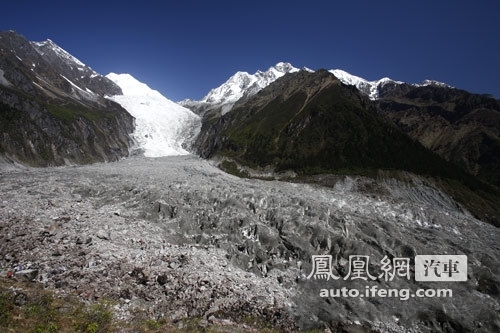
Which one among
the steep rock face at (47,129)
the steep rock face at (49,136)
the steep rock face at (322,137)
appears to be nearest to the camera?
the steep rock face at (49,136)

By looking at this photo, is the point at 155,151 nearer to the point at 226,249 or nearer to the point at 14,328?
the point at 226,249

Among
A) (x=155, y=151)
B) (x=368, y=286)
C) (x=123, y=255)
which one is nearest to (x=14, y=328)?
(x=123, y=255)

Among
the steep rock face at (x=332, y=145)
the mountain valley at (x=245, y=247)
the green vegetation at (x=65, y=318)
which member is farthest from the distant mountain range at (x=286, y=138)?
the green vegetation at (x=65, y=318)

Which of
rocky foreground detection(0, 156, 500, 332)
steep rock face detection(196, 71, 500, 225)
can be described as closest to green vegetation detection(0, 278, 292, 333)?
rocky foreground detection(0, 156, 500, 332)

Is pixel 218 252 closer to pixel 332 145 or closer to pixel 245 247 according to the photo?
pixel 245 247

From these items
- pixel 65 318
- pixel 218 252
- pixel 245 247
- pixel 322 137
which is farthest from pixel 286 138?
pixel 65 318

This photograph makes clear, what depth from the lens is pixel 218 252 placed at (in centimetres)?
2945

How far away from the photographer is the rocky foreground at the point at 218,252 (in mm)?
21328

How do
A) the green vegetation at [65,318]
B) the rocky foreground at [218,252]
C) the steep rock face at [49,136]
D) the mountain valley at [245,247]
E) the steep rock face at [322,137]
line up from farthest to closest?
the steep rock face at [322,137] → the steep rock face at [49,136] → the rocky foreground at [218,252] → the mountain valley at [245,247] → the green vegetation at [65,318]

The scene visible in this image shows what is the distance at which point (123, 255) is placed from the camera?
24.2m

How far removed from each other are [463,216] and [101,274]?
66984 mm

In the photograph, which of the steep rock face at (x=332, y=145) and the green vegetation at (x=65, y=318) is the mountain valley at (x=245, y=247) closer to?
the green vegetation at (x=65, y=318)

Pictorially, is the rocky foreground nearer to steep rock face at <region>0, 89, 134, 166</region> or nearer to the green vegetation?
the green vegetation

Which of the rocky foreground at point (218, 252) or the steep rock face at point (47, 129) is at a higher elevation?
the steep rock face at point (47, 129)
